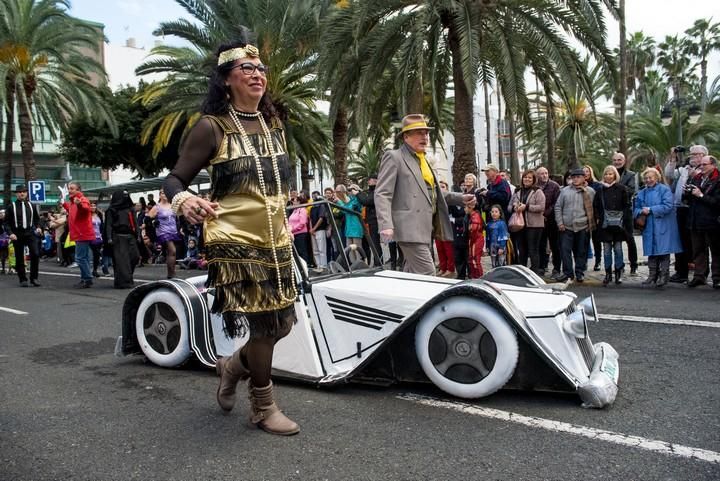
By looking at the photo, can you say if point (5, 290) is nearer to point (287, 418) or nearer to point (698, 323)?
Answer: point (287, 418)

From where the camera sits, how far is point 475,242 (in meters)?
10.5

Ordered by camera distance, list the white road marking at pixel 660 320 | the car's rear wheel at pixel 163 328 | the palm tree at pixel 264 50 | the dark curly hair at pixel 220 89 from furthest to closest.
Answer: the palm tree at pixel 264 50 → the white road marking at pixel 660 320 → the car's rear wheel at pixel 163 328 → the dark curly hair at pixel 220 89

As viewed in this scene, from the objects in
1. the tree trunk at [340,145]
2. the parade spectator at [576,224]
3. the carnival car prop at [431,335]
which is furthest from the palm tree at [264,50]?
the carnival car prop at [431,335]

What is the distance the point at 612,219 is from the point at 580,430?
7028 mm

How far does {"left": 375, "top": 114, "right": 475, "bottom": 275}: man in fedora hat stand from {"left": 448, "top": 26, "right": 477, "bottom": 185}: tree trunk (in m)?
8.22

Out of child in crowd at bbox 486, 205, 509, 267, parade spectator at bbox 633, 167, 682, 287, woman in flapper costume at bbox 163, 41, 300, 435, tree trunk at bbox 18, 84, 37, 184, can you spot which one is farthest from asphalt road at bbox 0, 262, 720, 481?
tree trunk at bbox 18, 84, 37, 184

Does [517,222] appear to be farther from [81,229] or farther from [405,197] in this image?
[81,229]

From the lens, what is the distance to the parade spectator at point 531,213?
1020 cm

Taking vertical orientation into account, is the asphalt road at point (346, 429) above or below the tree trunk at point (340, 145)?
below

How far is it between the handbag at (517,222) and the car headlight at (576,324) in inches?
260

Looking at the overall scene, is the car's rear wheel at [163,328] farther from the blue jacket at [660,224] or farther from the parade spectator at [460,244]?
the blue jacket at [660,224]

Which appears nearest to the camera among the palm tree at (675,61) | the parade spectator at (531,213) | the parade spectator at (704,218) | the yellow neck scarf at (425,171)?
the yellow neck scarf at (425,171)

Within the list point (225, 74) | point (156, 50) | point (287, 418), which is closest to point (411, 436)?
point (287, 418)

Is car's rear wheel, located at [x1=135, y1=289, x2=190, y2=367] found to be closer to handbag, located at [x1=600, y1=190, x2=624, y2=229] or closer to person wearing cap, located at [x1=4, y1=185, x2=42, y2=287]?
handbag, located at [x1=600, y1=190, x2=624, y2=229]
